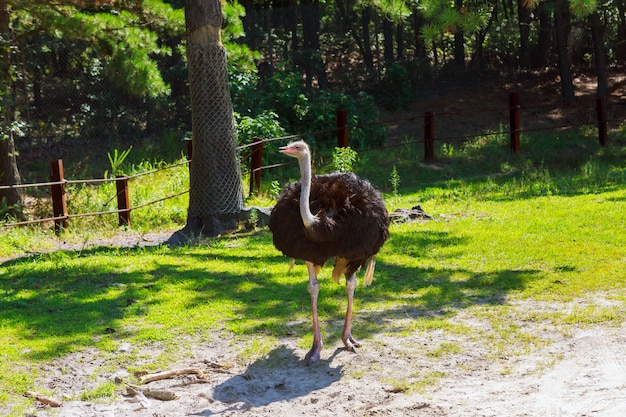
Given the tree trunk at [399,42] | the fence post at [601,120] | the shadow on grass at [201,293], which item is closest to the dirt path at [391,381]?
the shadow on grass at [201,293]

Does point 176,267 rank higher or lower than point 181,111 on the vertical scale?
lower

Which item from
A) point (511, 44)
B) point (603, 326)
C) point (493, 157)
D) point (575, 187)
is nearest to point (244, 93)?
point (493, 157)

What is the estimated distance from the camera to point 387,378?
6.09 meters

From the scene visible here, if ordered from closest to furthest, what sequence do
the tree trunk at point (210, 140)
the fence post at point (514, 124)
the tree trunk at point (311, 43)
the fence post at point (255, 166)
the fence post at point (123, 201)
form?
the tree trunk at point (210, 140) < the fence post at point (123, 201) < the fence post at point (255, 166) < the fence post at point (514, 124) < the tree trunk at point (311, 43)

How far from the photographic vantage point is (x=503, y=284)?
8219mm

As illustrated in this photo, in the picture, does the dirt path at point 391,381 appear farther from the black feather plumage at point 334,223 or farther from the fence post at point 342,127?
the fence post at point 342,127

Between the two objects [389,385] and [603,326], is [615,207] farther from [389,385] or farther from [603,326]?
[389,385]

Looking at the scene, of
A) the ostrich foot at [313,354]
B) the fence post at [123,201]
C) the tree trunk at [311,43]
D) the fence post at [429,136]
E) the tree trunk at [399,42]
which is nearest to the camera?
the ostrich foot at [313,354]

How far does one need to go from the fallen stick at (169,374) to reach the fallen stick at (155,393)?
136 millimetres

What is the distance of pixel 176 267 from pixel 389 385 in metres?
3.70

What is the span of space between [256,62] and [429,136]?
536 cm

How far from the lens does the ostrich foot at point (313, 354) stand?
252 inches

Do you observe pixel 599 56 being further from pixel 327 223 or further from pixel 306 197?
pixel 306 197

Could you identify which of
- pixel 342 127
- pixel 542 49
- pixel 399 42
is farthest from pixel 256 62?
pixel 542 49
